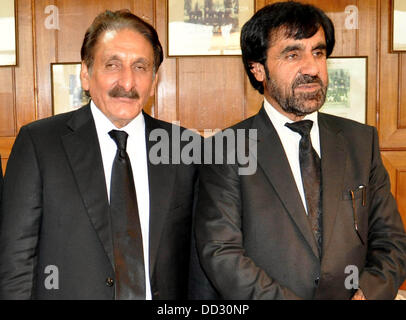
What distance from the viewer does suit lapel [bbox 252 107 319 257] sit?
4.83 feet

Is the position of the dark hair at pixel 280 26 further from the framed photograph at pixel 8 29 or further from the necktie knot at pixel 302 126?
the framed photograph at pixel 8 29

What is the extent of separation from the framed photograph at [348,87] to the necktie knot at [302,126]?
171cm

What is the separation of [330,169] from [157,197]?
60cm

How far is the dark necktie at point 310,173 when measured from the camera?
1508 mm

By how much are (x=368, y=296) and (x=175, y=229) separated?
66cm

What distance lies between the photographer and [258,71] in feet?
5.77

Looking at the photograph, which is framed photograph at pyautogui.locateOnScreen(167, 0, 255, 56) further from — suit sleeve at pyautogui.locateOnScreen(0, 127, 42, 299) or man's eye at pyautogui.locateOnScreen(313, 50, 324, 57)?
suit sleeve at pyautogui.locateOnScreen(0, 127, 42, 299)

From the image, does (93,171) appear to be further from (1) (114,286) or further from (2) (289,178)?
(2) (289,178)

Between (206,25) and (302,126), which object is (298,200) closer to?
(302,126)

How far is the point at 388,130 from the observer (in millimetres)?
3193

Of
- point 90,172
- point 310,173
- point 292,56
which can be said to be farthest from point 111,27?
point 310,173

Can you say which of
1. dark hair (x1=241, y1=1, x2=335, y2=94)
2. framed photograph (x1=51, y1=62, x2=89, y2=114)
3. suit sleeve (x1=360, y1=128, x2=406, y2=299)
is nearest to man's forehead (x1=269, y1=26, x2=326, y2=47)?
dark hair (x1=241, y1=1, x2=335, y2=94)

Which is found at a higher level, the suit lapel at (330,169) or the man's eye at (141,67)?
the man's eye at (141,67)

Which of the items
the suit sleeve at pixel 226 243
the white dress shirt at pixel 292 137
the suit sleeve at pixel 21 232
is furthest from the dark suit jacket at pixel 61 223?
the white dress shirt at pixel 292 137
